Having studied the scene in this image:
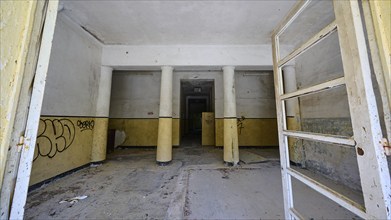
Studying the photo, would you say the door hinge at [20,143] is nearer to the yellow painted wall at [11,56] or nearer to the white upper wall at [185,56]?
the yellow painted wall at [11,56]

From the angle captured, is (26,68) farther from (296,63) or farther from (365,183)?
(296,63)

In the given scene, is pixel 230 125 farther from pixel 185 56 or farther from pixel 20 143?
pixel 20 143

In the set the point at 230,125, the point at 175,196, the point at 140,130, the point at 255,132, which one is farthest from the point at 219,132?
the point at 175,196

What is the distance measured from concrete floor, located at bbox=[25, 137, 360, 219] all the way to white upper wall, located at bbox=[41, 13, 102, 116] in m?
1.33

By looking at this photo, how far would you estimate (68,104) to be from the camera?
2.84 meters

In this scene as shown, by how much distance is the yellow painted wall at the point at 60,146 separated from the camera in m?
2.34

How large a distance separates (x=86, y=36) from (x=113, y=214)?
11.6 feet

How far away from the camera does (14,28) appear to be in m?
0.57

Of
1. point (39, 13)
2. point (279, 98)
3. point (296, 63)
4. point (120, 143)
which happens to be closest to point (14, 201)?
point (39, 13)

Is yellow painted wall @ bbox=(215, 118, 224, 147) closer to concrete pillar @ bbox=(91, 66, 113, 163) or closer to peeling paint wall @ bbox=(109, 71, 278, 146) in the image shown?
peeling paint wall @ bbox=(109, 71, 278, 146)

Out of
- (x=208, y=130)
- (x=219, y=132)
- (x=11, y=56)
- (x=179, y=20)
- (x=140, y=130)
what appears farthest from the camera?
(x=208, y=130)

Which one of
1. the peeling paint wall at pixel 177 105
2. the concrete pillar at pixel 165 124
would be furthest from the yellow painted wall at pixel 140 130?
the concrete pillar at pixel 165 124

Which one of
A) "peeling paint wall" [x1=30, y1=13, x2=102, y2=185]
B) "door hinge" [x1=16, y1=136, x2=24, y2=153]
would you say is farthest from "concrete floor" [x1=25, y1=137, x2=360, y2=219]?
"door hinge" [x1=16, y1=136, x2=24, y2=153]

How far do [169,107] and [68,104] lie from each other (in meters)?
2.00
